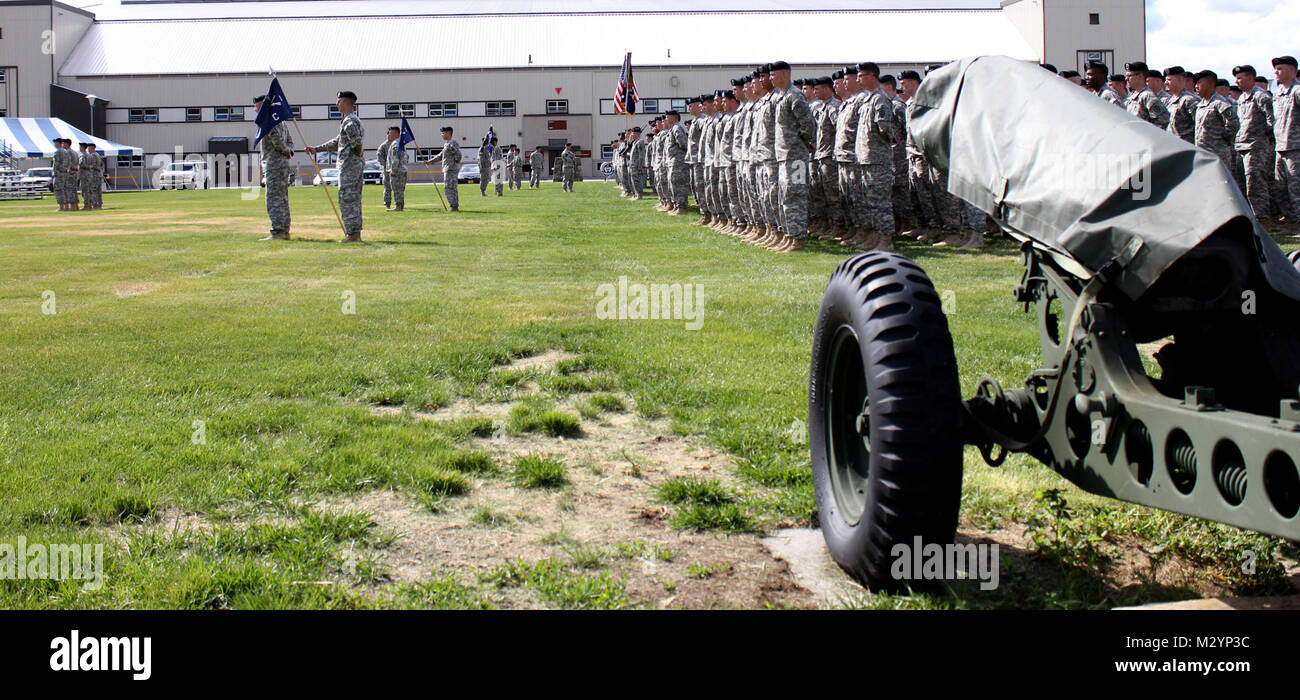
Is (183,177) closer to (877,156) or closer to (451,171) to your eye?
(451,171)

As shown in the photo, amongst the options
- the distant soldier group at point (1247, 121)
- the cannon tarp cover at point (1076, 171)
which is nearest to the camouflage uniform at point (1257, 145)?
the distant soldier group at point (1247, 121)

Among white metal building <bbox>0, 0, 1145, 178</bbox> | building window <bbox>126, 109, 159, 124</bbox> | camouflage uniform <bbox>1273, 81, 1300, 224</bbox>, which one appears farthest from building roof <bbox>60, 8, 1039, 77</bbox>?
camouflage uniform <bbox>1273, 81, 1300, 224</bbox>

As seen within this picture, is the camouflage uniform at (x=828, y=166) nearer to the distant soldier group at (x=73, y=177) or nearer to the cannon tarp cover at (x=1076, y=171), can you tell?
the cannon tarp cover at (x=1076, y=171)

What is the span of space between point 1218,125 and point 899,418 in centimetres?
1696

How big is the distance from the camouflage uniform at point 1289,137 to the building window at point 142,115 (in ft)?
232

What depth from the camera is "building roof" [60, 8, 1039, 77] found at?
232ft

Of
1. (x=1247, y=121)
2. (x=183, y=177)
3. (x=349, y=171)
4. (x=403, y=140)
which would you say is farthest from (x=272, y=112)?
(x=183, y=177)

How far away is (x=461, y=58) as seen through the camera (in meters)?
72.2

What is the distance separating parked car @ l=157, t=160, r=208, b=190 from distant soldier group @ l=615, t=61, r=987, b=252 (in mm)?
49939

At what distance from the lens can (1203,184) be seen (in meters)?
2.86

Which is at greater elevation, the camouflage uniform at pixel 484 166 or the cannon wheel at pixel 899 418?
the camouflage uniform at pixel 484 166

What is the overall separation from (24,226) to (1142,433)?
2812 cm

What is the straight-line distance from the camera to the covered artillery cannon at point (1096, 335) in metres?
2.68
